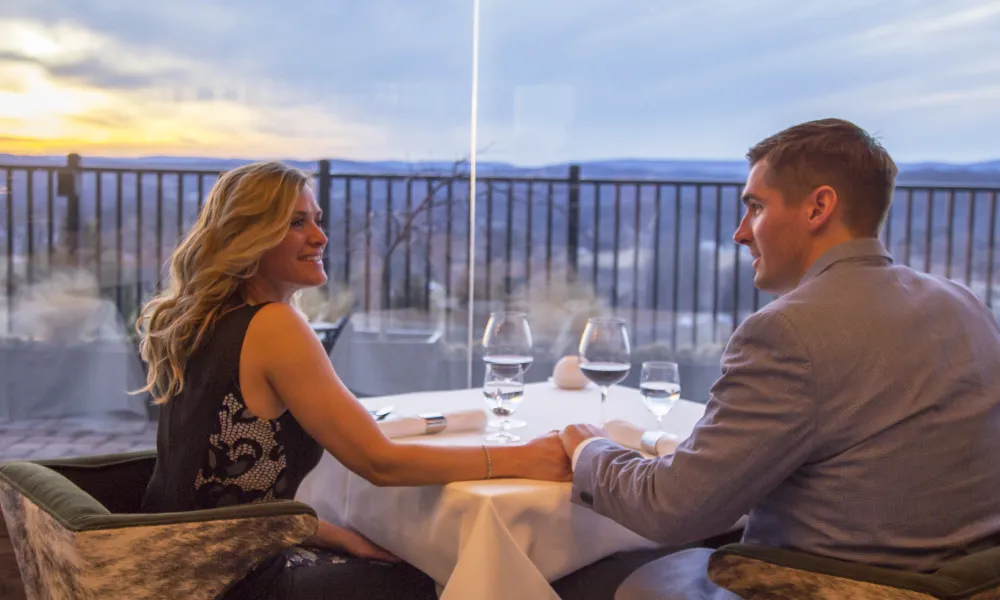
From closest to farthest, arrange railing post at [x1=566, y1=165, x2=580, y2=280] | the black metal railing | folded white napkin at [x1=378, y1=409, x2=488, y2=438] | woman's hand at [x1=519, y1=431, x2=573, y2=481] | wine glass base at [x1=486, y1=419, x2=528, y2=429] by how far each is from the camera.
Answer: woman's hand at [x1=519, y1=431, x2=573, y2=481] < folded white napkin at [x1=378, y1=409, x2=488, y2=438] < wine glass base at [x1=486, y1=419, x2=528, y2=429] < the black metal railing < railing post at [x1=566, y1=165, x2=580, y2=280]

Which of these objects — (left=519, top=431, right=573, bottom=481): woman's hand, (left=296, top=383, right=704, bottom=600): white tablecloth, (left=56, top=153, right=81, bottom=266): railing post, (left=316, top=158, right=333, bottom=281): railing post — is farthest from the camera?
(left=316, top=158, right=333, bottom=281): railing post

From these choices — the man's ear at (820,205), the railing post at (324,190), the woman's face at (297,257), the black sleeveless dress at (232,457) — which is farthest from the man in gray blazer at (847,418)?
the railing post at (324,190)

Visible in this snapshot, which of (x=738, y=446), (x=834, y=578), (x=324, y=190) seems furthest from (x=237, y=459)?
(x=324, y=190)

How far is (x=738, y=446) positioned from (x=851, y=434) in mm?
151

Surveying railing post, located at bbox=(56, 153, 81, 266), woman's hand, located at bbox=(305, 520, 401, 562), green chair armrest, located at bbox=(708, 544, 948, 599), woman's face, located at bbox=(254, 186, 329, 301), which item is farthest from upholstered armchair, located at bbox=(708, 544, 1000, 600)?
railing post, located at bbox=(56, 153, 81, 266)

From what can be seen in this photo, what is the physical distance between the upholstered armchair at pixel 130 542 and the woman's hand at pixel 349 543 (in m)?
0.38

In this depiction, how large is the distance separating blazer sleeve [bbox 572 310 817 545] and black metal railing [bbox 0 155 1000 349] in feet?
12.2

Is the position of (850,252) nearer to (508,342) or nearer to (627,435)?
(627,435)

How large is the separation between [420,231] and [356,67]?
0.97 m

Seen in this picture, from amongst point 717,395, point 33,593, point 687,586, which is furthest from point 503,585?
point 33,593

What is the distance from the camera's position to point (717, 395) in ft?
4.09

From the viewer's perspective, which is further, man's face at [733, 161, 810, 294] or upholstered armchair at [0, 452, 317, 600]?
man's face at [733, 161, 810, 294]

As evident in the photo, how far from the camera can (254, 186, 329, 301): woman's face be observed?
1.69m

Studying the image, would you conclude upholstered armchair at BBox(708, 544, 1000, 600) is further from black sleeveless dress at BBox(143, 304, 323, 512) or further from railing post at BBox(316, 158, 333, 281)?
railing post at BBox(316, 158, 333, 281)
